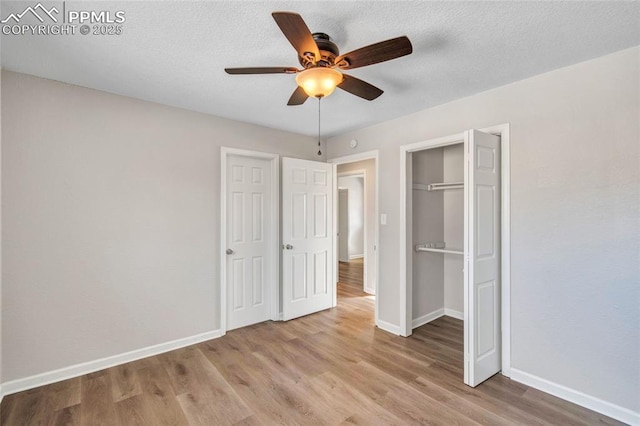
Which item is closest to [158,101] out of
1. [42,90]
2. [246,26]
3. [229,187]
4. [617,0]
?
[42,90]

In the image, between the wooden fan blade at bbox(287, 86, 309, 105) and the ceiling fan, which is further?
the wooden fan blade at bbox(287, 86, 309, 105)

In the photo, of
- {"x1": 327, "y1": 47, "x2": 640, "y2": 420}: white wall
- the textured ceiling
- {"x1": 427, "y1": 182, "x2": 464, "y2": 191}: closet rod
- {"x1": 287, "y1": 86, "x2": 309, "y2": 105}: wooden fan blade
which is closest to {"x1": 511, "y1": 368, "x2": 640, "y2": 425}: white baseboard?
{"x1": 327, "y1": 47, "x2": 640, "y2": 420}: white wall

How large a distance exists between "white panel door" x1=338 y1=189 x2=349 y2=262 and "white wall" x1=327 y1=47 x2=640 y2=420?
5600 millimetres

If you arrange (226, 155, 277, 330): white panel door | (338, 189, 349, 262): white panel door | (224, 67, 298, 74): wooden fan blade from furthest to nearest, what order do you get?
(338, 189, 349, 262): white panel door → (226, 155, 277, 330): white panel door → (224, 67, 298, 74): wooden fan blade

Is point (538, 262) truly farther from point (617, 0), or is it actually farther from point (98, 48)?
point (98, 48)

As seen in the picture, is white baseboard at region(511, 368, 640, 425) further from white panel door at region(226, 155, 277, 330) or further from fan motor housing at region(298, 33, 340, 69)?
fan motor housing at region(298, 33, 340, 69)

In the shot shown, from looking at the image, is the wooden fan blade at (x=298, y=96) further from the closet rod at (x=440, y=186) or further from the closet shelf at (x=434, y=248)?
the closet shelf at (x=434, y=248)

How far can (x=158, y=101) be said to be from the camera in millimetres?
2895

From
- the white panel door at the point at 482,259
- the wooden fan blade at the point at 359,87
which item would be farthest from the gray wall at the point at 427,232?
the wooden fan blade at the point at 359,87

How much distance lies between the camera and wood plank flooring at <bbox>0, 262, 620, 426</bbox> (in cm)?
200

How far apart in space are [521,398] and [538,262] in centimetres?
105

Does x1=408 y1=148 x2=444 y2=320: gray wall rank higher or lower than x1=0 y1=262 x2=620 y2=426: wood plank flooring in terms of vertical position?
higher

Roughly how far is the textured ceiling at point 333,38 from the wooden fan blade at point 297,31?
0.24m

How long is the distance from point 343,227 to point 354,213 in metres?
0.54
